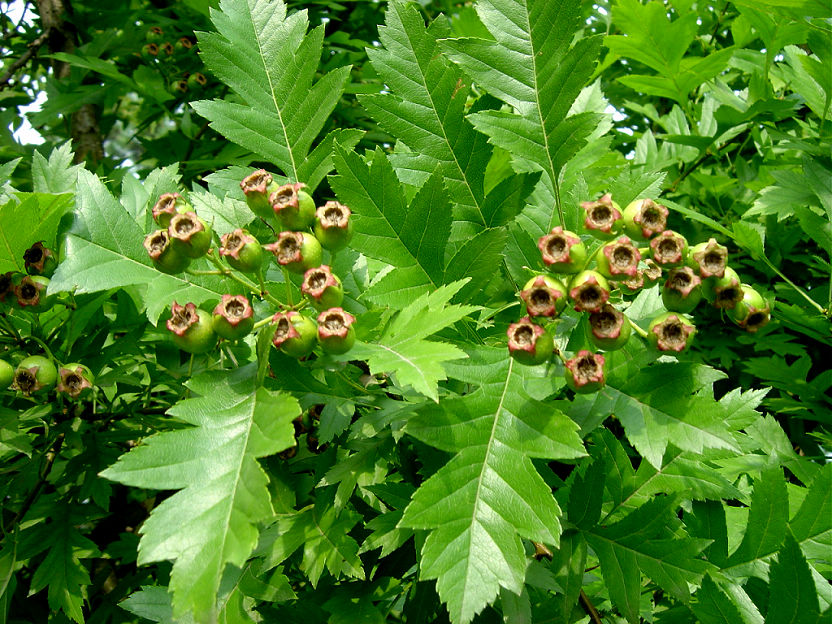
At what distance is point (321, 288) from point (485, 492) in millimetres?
406

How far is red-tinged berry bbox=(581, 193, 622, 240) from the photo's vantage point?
3.55 ft

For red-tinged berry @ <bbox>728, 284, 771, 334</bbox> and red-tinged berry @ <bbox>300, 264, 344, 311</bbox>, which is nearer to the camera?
red-tinged berry @ <bbox>300, 264, 344, 311</bbox>

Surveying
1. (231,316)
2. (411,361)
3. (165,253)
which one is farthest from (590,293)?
(165,253)

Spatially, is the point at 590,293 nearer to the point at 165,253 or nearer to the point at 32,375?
the point at 165,253

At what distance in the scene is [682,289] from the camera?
104 cm

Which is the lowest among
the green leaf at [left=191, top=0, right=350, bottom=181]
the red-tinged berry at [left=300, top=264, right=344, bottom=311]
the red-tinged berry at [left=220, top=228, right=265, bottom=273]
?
the red-tinged berry at [left=300, top=264, right=344, bottom=311]

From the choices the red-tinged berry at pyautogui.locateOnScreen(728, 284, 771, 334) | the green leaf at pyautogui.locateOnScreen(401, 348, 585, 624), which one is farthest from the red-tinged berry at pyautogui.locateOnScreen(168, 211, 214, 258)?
the red-tinged berry at pyautogui.locateOnScreen(728, 284, 771, 334)

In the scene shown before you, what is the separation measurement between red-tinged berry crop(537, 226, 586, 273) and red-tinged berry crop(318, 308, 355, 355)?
1.12 ft

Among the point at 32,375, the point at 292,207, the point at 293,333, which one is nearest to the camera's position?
the point at 293,333

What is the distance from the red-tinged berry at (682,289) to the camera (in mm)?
1038

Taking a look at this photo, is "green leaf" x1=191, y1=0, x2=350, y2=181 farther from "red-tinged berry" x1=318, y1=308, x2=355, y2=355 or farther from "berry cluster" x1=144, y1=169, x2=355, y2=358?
"red-tinged berry" x1=318, y1=308, x2=355, y2=355

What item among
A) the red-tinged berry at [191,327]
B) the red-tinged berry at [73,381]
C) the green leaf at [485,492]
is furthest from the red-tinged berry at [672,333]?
the red-tinged berry at [73,381]

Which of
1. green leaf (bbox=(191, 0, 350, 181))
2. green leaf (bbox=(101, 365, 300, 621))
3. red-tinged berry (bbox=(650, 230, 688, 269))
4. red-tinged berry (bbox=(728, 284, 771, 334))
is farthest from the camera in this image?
green leaf (bbox=(191, 0, 350, 181))

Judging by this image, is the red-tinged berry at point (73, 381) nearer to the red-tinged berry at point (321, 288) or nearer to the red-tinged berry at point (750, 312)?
the red-tinged berry at point (321, 288)
